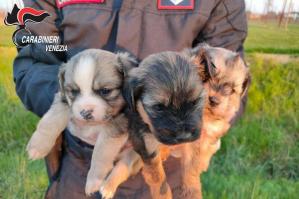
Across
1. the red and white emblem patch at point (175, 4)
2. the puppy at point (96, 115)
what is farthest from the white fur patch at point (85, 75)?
the red and white emblem patch at point (175, 4)

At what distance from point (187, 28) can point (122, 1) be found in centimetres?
40

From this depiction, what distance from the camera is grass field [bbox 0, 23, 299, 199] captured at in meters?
4.65

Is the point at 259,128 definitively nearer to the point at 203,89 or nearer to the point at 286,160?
the point at 286,160

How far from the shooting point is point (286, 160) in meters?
5.57

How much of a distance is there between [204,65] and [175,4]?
0.53 meters

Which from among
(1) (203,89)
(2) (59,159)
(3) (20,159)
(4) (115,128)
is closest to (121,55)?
(4) (115,128)

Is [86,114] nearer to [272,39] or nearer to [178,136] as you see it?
[178,136]

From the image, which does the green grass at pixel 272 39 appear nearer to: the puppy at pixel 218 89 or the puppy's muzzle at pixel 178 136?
the puppy at pixel 218 89

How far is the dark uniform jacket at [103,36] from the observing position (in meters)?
2.39

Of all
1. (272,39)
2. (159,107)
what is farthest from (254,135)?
(159,107)

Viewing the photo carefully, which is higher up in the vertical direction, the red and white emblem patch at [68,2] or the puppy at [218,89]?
the red and white emblem patch at [68,2]

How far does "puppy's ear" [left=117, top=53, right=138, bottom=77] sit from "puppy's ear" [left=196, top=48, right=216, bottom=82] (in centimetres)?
40

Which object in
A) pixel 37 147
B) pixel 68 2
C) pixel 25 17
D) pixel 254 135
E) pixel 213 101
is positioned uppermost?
pixel 68 2

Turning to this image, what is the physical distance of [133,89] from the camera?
2031mm
